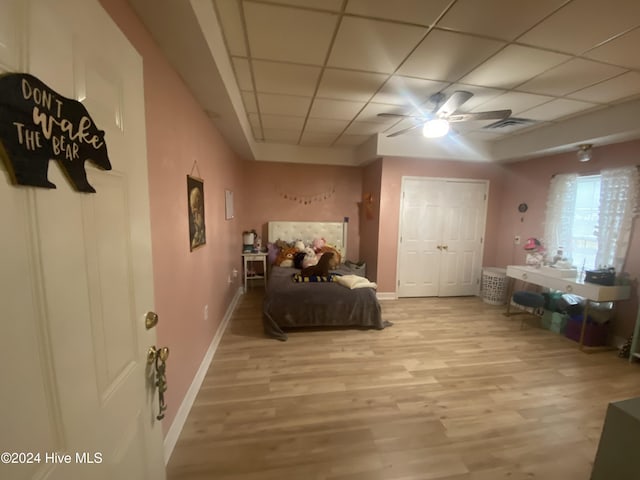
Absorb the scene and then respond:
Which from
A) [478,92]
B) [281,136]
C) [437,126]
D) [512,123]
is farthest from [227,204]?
[512,123]

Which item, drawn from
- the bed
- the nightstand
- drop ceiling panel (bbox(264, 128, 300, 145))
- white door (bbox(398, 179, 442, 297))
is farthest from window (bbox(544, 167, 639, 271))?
the nightstand

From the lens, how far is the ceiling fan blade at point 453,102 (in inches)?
79.2

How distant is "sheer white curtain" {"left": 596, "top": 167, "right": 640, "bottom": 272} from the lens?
2807mm

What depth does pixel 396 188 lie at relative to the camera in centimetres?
414

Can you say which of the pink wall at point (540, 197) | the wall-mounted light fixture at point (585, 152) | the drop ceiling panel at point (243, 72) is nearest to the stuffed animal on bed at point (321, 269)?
the drop ceiling panel at point (243, 72)

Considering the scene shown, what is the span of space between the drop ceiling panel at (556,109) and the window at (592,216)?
34.8 inches

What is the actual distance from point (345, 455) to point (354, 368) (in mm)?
860

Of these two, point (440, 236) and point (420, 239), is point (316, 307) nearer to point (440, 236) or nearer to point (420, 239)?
point (420, 239)

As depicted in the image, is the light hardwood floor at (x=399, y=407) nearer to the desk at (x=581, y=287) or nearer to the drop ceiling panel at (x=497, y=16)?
the desk at (x=581, y=287)

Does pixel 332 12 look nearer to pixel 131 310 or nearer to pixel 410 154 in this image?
pixel 131 310

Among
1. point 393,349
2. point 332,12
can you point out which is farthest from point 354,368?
point 332,12

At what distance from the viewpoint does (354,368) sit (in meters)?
2.42

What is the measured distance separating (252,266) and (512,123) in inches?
174

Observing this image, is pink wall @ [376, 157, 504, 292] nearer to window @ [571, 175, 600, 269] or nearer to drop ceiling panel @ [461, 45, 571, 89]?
window @ [571, 175, 600, 269]
